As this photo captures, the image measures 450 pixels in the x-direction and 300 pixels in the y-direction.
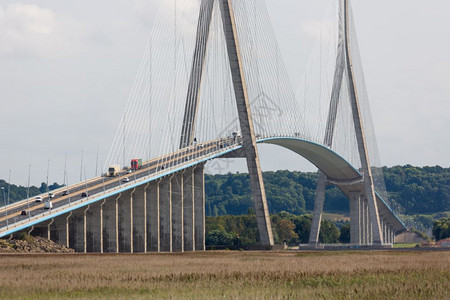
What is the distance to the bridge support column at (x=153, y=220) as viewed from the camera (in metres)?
95.2

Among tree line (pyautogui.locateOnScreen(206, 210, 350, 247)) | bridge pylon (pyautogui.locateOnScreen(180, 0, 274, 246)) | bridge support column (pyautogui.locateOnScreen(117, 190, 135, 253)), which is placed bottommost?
bridge support column (pyautogui.locateOnScreen(117, 190, 135, 253))

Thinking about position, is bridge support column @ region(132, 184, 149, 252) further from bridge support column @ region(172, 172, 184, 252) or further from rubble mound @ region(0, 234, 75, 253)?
rubble mound @ region(0, 234, 75, 253)

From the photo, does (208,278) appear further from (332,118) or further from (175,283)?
(332,118)

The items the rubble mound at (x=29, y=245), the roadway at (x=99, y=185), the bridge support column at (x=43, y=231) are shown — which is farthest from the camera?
the bridge support column at (x=43, y=231)

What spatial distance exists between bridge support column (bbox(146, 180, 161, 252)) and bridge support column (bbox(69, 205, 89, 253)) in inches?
520

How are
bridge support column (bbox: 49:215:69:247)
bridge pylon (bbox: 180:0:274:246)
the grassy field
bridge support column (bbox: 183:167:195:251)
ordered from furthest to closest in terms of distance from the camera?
bridge support column (bbox: 183:167:195:251), bridge pylon (bbox: 180:0:274:246), bridge support column (bbox: 49:215:69:247), the grassy field

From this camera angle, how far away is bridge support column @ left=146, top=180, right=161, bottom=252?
95.2 metres

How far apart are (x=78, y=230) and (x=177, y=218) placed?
1967cm

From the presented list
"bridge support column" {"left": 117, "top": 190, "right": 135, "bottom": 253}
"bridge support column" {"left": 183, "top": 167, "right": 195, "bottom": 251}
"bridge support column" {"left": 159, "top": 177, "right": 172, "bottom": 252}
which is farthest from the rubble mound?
"bridge support column" {"left": 183, "top": 167, "right": 195, "bottom": 251}

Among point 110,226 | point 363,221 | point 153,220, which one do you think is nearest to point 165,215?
point 153,220

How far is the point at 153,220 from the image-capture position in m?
96.5

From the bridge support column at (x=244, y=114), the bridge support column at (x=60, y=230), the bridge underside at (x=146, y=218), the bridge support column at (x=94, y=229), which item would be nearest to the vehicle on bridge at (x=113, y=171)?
the bridge underside at (x=146, y=218)

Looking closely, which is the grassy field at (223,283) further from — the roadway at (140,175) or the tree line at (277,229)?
the tree line at (277,229)

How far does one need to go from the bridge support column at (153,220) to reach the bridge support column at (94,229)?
1119cm
